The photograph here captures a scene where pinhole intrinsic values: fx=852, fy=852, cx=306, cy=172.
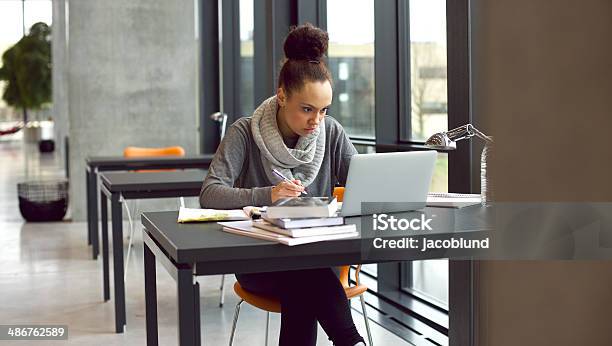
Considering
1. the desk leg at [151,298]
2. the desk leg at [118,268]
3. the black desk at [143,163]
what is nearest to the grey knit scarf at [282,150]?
the desk leg at [151,298]

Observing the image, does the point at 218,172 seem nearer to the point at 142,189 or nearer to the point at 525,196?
the point at 142,189

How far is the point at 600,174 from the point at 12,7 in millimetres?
17235

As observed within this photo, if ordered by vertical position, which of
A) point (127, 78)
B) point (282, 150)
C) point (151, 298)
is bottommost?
point (151, 298)

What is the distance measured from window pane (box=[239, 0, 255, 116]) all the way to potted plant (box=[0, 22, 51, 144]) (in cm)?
705

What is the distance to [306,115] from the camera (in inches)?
114

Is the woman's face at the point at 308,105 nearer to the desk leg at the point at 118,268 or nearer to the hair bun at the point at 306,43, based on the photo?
the hair bun at the point at 306,43

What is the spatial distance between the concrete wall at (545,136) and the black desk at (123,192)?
10.3ft

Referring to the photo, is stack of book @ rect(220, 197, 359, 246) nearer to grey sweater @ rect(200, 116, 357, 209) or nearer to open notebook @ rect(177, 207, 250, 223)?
open notebook @ rect(177, 207, 250, 223)

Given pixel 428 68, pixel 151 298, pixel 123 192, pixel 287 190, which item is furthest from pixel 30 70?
pixel 287 190

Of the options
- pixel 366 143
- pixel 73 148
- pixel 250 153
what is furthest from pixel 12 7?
pixel 250 153

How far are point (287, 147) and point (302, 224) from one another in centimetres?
89

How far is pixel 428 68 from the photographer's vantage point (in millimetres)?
4348

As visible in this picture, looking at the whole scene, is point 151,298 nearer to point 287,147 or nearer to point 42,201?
point 287,147

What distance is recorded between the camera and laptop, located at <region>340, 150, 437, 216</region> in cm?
234
